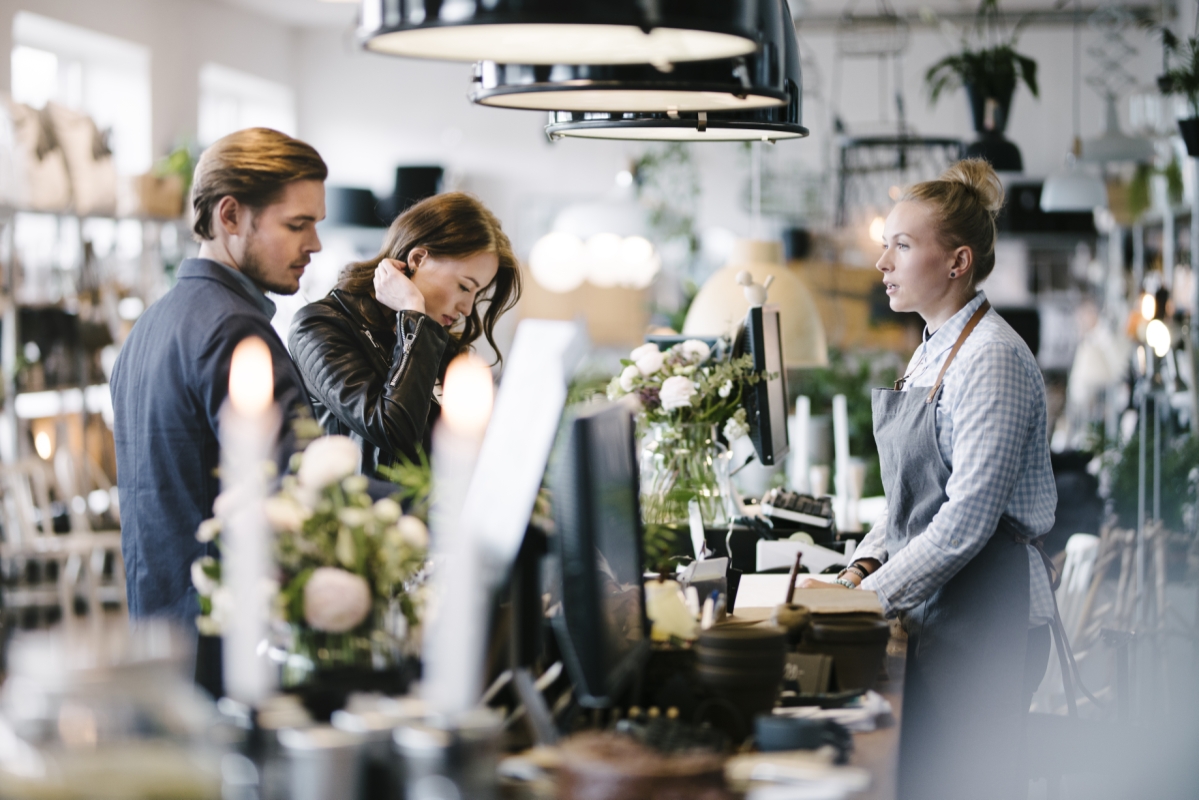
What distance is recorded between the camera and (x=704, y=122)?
7.02ft

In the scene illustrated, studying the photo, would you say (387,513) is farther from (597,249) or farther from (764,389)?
(597,249)

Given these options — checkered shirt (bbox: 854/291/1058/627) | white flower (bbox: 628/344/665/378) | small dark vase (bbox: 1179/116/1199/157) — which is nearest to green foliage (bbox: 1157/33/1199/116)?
small dark vase (bbox: 1179/116/1199/157)

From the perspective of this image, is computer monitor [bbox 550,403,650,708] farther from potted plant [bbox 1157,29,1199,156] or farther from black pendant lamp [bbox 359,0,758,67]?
potted plant [bbox 1157,29,1199,156]

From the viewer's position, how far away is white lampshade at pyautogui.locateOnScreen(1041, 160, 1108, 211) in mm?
6617

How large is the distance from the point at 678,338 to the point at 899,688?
4.97ft

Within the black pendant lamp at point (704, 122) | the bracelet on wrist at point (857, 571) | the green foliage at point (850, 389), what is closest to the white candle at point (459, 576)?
the black pendant lamp at point (704, 122)

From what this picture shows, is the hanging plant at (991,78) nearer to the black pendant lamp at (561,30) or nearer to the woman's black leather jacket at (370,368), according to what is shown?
the woman's black leather jacket at (370,368)

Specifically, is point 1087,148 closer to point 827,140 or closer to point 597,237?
point 597,237

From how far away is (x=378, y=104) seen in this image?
38.5ft

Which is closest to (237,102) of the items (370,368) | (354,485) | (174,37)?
(174,37)

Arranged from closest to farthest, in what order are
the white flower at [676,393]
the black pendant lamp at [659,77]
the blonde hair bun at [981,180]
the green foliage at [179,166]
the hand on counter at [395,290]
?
the black pendant lamp at [659,77] → the blonde hair bun at [981,180] → the hand on counter at [395,290] → the white flower at [676,393] → the green foliage at [179,166]

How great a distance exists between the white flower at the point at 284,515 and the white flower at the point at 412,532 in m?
0.11

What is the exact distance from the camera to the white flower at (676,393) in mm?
2867

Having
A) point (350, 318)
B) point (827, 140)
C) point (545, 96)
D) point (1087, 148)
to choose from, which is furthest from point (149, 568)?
point (827, 140)
